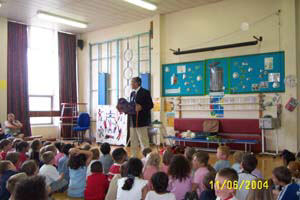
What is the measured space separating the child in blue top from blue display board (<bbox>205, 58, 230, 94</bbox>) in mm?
4927

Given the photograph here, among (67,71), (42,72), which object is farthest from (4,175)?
(67,71)

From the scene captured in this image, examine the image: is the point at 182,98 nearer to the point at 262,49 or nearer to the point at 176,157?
the point at 262,49

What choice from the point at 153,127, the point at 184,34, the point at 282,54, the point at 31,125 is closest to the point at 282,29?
the point at 282,54

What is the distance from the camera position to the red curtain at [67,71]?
33.2 feet

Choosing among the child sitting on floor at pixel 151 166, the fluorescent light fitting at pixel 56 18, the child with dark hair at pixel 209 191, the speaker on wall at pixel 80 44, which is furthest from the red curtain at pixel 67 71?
the child with dark hair at pixel 209 191

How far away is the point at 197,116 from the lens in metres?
7.90

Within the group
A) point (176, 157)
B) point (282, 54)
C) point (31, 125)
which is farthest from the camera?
point (31, 125)

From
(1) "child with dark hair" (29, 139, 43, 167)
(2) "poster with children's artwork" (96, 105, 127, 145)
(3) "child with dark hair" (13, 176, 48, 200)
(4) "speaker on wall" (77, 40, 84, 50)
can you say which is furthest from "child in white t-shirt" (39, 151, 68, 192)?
(4) "speaker on wall" (77, 40, 84, 50)

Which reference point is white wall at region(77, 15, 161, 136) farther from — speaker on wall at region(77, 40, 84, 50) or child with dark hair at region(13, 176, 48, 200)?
child with dark hair at region(13, 176, 48, 200)

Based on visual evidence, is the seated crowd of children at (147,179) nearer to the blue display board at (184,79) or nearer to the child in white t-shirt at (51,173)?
the child in white t-shirt at (51,173)

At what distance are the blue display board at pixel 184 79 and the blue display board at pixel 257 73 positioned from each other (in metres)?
0.87

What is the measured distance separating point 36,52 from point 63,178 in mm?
7188

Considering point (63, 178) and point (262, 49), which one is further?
point (262, 49)

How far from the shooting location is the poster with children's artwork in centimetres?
890
